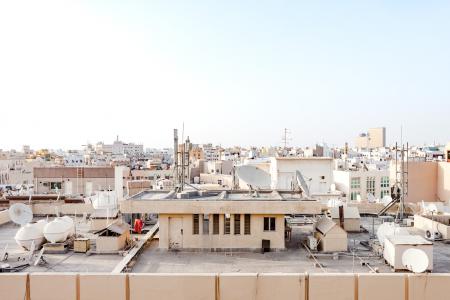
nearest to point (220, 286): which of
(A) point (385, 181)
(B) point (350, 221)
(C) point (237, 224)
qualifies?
(C) point (237, 224)

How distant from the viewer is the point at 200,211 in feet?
55.4

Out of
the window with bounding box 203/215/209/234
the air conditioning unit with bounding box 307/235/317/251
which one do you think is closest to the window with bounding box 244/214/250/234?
the window with bounding box 203/215/209/234

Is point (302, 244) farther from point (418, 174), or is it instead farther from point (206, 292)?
point (418, 174)

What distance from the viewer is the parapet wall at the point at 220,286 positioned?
1200 centimetres

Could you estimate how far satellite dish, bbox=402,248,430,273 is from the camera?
12625mm

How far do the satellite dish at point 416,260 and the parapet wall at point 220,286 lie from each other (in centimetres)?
43

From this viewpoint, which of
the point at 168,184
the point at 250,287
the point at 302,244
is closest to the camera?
the point at 250,287

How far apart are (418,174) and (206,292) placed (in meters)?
40.4

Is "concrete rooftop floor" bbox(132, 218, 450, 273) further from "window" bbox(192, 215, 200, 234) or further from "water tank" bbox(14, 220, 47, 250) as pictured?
"water tank" bbox(14, 220, 47, 250)

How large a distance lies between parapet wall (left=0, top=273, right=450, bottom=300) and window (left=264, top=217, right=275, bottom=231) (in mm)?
5237

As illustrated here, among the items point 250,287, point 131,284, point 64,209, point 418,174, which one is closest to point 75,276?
point 131,284

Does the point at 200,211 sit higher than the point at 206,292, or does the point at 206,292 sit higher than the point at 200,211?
the point at 200,211

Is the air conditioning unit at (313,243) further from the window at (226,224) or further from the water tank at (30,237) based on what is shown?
the water tank at (30,237)

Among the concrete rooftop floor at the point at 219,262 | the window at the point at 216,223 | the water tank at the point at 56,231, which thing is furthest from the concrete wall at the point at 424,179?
the water tank at the point at 56,231
